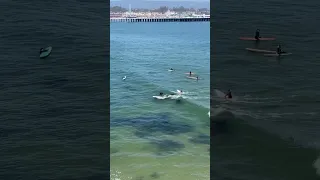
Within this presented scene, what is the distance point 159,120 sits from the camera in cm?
1958

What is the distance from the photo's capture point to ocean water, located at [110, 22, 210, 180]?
13.5 metres

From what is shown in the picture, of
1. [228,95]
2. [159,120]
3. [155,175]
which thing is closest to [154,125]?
[159,120]

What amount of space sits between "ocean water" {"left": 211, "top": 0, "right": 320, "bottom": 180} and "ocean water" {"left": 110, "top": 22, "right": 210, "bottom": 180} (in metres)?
2.89

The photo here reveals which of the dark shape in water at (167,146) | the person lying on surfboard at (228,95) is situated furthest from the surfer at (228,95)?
the dark shape in water at (167,146)

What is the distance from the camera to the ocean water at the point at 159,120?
1351cm

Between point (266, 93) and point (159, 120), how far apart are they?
31.5ft
